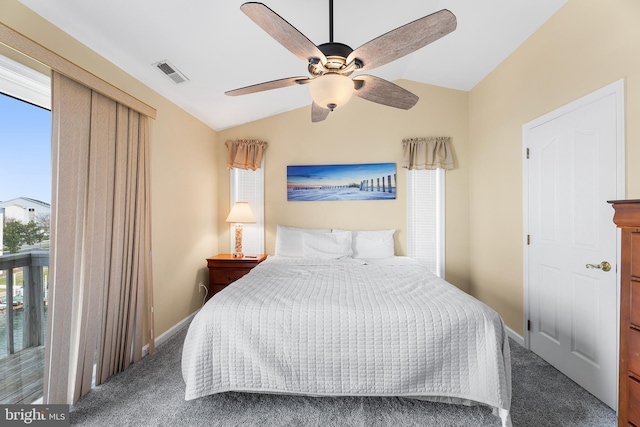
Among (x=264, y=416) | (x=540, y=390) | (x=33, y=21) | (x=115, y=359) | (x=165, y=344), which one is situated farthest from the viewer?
(x=165, y=344)

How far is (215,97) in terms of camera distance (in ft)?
9.01

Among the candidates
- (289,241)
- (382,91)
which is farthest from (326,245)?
(382,91)

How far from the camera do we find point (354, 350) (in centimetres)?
145

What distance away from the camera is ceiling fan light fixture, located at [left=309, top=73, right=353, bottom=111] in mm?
1425

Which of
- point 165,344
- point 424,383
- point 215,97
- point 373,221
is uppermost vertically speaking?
point 215,97

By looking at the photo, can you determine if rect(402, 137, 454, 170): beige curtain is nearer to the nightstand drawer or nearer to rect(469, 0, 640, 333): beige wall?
rect(469, 0, 640, 333): beige wall

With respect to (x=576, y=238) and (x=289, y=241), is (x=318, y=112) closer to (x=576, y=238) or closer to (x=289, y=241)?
(x=289, y=241)

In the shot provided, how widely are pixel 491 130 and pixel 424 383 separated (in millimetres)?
2640

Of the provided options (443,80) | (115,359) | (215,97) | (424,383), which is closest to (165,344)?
(115,359)

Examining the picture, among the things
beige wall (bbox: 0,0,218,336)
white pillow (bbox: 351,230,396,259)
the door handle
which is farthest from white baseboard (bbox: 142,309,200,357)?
the door handle

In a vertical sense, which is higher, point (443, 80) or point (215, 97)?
point (443, 80)

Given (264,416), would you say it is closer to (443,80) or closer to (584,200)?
(584,200)

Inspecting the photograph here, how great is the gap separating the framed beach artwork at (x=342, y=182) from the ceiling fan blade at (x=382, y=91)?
1.46 metres

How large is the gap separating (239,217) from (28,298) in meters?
1.82
